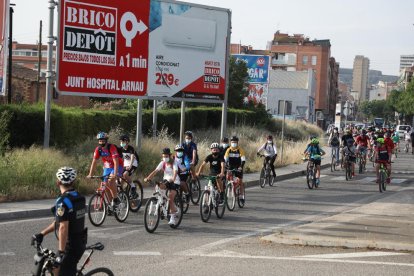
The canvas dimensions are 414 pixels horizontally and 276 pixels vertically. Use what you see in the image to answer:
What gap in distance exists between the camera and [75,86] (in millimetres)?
20719

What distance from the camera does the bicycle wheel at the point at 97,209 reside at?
12.8 m

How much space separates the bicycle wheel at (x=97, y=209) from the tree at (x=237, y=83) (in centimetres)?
3976

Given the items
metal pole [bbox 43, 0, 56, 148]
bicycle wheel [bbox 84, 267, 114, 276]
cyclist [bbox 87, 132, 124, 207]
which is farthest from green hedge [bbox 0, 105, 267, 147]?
bicycle wheel [bbox 84, 267, 114, 276]

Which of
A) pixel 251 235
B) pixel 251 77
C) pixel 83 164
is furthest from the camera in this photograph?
pixel 251 77

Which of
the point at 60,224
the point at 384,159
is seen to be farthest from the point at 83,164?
the point at 60,224

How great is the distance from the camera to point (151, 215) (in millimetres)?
12344

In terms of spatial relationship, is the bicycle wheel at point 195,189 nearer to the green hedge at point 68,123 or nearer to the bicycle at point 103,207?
the bicycle at point 103,207

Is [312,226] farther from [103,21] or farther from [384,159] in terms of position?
[103,21]

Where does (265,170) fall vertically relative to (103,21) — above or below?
below

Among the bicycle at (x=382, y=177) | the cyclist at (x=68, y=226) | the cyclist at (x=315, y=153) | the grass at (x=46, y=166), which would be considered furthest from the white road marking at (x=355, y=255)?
the cyclist at (x=315, y=153)

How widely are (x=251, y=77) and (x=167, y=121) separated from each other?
→ 91.4 ft

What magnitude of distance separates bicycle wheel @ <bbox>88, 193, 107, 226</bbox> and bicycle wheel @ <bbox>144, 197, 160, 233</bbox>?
Result: 3.86 feet

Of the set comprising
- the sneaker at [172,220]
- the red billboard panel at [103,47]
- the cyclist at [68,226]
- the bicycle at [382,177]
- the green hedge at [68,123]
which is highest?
the red billboard panel at [103,47]

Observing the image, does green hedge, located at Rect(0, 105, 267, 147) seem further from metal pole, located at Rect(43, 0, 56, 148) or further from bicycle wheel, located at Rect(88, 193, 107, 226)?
bicycle wheel, located at Rect(88, 193, 107, 226)
